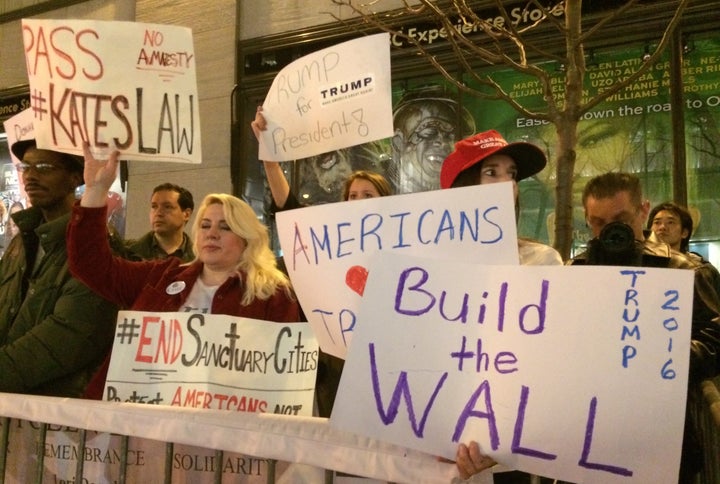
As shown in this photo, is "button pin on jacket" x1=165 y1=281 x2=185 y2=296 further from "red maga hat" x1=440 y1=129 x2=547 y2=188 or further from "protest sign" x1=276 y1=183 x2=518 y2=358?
"red maga hat" x1=440 y1=129 x2=547 y2=188

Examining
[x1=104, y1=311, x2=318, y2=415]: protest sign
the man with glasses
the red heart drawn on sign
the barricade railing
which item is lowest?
the barricade railing

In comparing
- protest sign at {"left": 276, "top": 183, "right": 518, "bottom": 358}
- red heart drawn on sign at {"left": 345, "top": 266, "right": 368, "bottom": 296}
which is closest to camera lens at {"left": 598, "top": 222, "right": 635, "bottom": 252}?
protest sign at {"left": 276, "top": 183, "right": 518, "bottom": 358}

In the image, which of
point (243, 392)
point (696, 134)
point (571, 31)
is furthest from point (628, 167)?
point (243, 392)

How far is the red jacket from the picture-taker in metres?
2.94

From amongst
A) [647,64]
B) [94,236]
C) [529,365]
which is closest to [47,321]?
[94,236]

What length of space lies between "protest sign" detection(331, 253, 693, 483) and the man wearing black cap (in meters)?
1.68

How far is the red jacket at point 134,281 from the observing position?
2939 mm

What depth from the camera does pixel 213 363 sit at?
2521 mm

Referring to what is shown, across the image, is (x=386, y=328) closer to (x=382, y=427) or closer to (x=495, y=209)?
(x=382, y=427)

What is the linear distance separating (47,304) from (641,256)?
7.98 feet

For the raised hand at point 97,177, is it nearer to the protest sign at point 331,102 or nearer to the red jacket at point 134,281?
the red jacket at point 134,281

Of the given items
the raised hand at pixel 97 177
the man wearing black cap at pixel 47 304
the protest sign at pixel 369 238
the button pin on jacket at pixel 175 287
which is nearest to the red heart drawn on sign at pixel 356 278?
the protest sign at pixel 369 238

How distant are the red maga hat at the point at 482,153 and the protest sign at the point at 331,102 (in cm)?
43

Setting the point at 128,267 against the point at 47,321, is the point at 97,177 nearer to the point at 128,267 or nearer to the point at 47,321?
the point at 128,267
